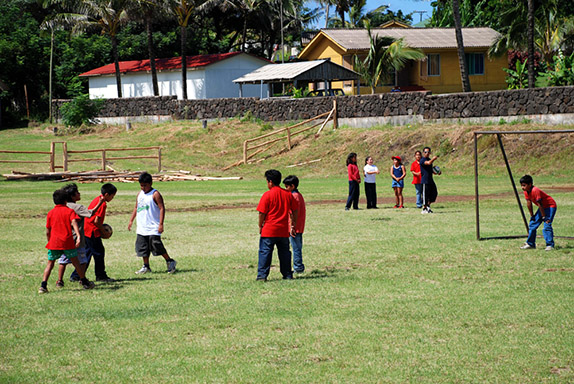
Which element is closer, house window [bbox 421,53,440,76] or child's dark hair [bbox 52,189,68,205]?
child's dark hair [bbox 52,189,68,205]

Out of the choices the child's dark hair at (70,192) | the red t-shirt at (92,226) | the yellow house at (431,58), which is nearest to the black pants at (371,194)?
the red t-shirt at (92,226)

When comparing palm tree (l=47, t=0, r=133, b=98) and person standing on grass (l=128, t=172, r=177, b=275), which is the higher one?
palm tree (l=47, t=0, r=133, b=98)

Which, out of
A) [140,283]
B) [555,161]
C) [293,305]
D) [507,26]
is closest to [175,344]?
[293,305]

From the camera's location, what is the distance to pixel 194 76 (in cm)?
5988

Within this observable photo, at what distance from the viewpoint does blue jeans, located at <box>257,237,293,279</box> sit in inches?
454

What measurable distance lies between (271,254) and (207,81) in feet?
160

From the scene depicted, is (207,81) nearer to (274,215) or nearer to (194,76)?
(194,76)

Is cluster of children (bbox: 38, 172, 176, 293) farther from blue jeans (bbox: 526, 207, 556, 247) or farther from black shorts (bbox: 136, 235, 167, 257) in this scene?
blue jeans (bbox: 526, 207, 556, 247)

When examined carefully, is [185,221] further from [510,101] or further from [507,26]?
[507,26]

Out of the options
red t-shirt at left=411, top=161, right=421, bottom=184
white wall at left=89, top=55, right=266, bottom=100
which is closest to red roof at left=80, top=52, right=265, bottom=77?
white wall at left=89, top=55, right=266, bottom=100

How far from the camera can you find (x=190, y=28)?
72.1 metres

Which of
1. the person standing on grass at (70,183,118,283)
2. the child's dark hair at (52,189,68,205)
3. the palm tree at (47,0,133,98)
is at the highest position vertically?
the palm tree at (47,0,133,98)

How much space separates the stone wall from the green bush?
0.90m

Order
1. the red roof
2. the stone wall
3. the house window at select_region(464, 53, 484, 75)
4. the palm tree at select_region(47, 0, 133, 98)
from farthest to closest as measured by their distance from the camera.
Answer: the red roof
the house window at select_region(464, 53, 484, 75)
the palm tree at select_region(47, 0, 133, 98)
the stone wall
